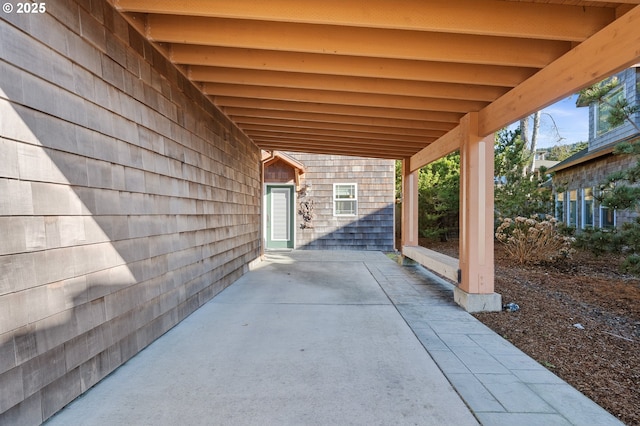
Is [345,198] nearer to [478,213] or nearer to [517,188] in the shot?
[517,188]

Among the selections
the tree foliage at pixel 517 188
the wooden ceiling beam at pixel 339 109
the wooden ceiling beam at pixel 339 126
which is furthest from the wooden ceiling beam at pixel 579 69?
the tree foliage at pixel 517 188

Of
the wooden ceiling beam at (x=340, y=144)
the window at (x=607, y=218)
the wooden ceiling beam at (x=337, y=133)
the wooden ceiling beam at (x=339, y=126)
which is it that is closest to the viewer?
the wooden ceiling beam at (x=339, y=126)

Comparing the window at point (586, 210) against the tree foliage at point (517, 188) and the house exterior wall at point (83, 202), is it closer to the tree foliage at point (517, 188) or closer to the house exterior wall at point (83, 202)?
the tree foliage at point (517, 188)

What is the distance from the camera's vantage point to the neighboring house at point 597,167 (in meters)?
8.00

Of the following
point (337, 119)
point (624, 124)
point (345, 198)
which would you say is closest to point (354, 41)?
point (337, 119)

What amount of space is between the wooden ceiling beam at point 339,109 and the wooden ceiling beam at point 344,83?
0.68 metres

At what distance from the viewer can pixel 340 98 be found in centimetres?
399

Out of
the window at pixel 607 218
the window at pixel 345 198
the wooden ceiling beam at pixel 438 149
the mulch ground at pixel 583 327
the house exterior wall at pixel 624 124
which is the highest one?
the house exterior wall at pixel 624 124

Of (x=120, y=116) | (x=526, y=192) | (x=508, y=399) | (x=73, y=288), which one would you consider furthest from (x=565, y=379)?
(x=526, y=192)

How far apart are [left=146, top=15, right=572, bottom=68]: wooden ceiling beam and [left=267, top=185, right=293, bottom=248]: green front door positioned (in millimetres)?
6985

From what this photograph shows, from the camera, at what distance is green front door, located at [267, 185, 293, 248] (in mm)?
9695

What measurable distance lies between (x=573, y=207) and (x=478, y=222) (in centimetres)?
953

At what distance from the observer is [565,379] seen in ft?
7.64

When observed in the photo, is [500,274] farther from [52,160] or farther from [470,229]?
[52,160]
